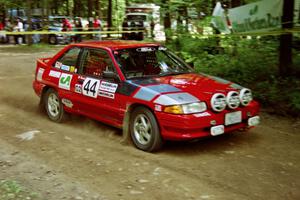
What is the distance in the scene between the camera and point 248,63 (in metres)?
10.1

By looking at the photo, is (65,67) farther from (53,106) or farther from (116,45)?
(116,45)

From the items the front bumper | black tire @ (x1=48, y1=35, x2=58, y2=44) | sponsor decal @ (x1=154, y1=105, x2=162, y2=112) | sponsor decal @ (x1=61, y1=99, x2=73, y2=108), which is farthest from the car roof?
black tire @ (x1=48, y1=35, x2=58, y2=44)

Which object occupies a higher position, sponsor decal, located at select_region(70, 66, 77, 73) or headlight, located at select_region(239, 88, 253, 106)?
sponsor decal, located at select_region(70, 66, 77, 73)

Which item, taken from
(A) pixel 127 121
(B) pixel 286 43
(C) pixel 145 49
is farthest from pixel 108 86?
(B) pixel 286 43

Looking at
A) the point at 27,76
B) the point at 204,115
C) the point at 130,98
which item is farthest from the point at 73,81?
the point at 27,76

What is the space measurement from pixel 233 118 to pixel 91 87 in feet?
7.79

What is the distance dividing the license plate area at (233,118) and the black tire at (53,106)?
129 inches

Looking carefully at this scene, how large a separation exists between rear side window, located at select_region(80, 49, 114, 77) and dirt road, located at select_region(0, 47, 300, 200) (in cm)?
100

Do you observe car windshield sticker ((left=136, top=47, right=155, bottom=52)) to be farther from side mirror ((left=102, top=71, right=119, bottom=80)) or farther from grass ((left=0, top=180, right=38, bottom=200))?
grass ((left=0, top=180, right=38, bottom=200))

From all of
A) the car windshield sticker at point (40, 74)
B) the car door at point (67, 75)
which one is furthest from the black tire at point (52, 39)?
the car door at point (67, 75)

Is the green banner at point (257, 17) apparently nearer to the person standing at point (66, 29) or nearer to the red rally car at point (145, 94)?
the red rally car at point (145, 94)

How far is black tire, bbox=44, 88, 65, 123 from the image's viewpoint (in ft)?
24.8

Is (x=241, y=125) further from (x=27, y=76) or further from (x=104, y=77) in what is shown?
(x=27, y=76)

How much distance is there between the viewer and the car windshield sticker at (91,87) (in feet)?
21.5
